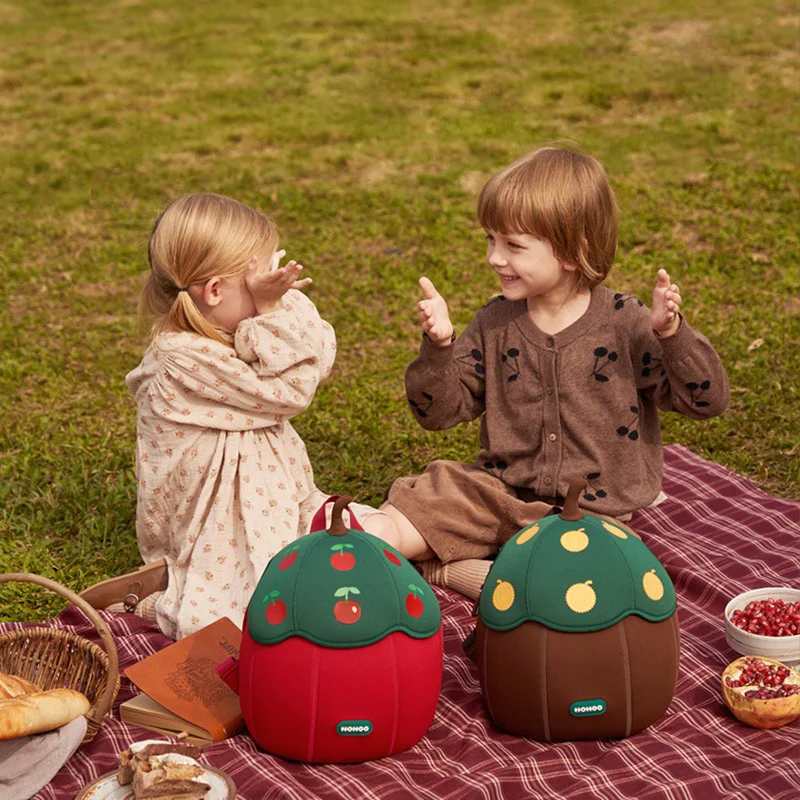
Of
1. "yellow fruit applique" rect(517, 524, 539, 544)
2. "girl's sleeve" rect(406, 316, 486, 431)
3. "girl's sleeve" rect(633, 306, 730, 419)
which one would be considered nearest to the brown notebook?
"yellow fruit applique" rect(517, 524, 539, 544)

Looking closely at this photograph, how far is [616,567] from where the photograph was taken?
319cm

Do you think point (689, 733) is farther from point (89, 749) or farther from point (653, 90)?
point (653, 90)

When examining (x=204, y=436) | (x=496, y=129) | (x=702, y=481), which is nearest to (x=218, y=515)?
(x=204, y=436)

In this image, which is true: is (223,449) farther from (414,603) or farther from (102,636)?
(414,603)

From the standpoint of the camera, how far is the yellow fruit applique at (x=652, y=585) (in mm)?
3219

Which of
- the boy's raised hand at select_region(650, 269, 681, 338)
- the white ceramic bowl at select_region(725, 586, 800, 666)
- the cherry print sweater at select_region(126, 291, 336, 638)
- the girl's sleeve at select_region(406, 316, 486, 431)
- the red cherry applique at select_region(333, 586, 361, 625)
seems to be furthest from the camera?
the girl's sleeve at select_region(406, 316, 486, 431)

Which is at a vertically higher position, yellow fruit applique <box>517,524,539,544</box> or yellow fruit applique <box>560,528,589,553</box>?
yellow fruit applique <box>560,528,589,553</box>

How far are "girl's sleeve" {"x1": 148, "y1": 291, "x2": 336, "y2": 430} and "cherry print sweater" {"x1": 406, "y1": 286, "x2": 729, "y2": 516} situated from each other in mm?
397

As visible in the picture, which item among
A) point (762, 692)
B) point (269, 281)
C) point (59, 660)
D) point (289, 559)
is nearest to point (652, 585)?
point (762, 692)

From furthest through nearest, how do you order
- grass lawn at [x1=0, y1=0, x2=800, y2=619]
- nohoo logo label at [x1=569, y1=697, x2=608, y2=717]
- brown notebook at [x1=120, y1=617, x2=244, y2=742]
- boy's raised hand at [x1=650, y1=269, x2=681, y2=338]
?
grass lawn at [x1=0, y1=0, x2=800, y2=619], boy's raised hand at [x1=650, y1=269, x2=681, y2=338], brown notebook at [x1=120, y1=617, x2=244, y2=742], nohoo logo label at [x1=569, y1=697, x2=608, y2=717]

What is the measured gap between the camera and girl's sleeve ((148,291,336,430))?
13.4ft

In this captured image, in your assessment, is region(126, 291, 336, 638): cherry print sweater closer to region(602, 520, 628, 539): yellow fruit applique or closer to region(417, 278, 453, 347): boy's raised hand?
region(417, 278, 453, 347): boy's raised hand

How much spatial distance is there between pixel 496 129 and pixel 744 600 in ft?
23.3

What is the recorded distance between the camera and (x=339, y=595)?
10.2ft
